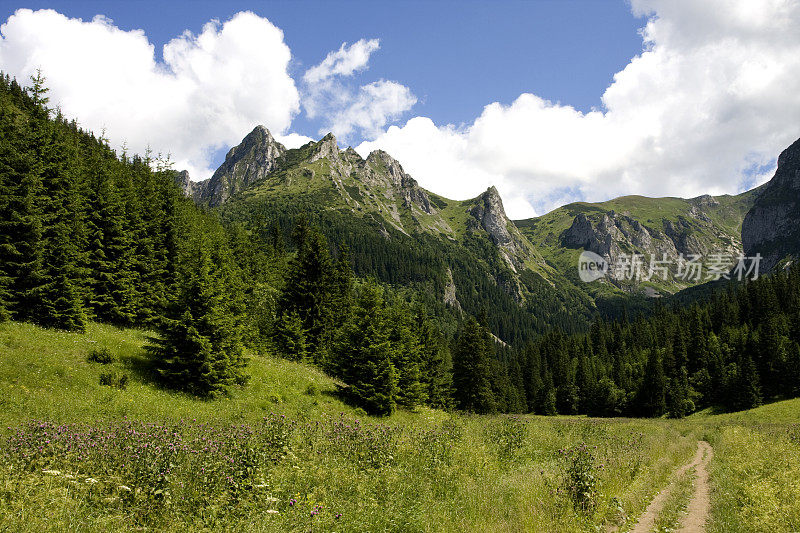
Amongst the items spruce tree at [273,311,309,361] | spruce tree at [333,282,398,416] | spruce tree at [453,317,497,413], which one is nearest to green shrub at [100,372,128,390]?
spruce tree at [333,282,398,416]

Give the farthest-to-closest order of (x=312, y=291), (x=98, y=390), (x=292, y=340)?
1. (x=312, y=291)
2. (x=292, y=340)
3. (x=98, y=390)

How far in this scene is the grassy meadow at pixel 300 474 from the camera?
695 cm

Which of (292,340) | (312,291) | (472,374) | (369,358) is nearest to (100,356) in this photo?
(369,358)

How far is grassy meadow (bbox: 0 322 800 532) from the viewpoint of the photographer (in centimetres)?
695

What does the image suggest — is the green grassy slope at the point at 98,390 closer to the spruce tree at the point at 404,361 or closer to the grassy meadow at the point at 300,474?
the grassy meadow at the point at 300,474

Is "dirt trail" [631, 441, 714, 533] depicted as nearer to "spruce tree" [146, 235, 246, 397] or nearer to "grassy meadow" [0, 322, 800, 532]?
"grassy meadow" [0, 322, 800, 532]

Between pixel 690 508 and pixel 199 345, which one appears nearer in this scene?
pixel 690 508

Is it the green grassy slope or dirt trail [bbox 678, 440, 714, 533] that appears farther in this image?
the green grassy slope

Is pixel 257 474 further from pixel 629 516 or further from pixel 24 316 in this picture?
pixel 24 316

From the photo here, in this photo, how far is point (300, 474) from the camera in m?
9.44

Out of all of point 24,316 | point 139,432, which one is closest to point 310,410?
point 139,432

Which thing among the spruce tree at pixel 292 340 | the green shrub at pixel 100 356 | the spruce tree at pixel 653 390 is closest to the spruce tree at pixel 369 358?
the spruce tree at pixel 292 340

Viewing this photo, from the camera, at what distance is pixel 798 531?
8859 mm

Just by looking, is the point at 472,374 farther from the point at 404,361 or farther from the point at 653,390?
the point at 653,390
